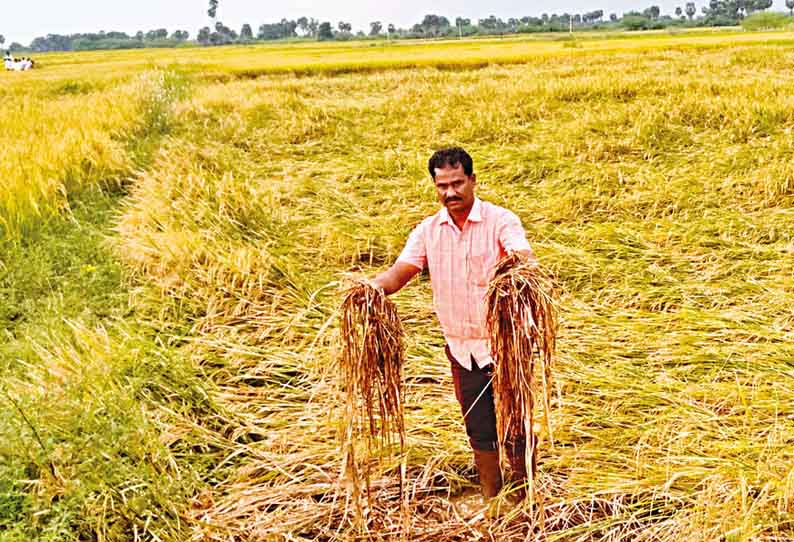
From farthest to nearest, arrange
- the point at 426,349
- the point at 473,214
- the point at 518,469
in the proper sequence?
the point at 426,349, the point at 518,469, the point at 473,214

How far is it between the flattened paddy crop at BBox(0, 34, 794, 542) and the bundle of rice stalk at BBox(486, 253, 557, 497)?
1.50ft

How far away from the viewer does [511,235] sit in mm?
1900

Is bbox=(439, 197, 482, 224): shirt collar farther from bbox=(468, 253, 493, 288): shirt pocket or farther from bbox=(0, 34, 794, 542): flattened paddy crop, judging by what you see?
bbox=(0, 34, 794, 542): flattened paddy crop

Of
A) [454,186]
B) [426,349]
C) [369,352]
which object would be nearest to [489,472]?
[369,352]

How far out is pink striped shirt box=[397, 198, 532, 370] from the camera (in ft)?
6.43

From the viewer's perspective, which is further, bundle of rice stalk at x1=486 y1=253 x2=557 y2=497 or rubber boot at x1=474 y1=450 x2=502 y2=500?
rubber boot at x1=474 y1=450 x2=502 y2=500

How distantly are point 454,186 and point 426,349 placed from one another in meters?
1.53

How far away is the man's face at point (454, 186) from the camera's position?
1.93 m

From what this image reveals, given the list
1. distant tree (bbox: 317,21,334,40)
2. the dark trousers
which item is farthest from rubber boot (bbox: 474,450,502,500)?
distant tree (bbox: 317,21,334,40)

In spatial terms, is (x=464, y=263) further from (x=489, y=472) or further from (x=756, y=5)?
(x=756, y=5)

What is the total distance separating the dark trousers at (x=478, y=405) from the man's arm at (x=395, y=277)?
278mm

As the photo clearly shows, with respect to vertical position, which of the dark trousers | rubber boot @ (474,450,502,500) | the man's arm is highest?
the man's arm

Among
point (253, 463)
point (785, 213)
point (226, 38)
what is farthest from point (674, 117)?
point (226, 38)

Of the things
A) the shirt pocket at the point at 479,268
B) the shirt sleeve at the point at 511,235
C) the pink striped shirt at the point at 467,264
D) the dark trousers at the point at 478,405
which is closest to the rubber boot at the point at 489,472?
the dark trousers at the point at 478,405
